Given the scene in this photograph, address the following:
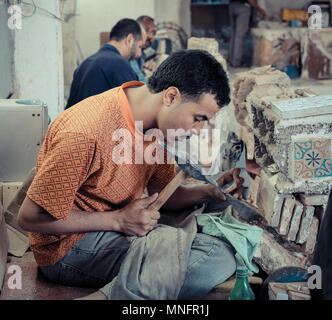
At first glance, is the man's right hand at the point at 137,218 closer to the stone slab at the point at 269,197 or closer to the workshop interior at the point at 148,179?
the workshop interior at the point at 148,179

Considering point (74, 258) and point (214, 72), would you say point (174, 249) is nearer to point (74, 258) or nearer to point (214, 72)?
point (74, 258)

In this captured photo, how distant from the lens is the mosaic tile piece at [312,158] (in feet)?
10.3

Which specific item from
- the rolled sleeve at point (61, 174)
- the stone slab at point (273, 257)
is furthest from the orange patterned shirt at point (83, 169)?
the stone slab at point (273, 257)

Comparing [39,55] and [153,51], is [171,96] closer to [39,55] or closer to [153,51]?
[39,55]

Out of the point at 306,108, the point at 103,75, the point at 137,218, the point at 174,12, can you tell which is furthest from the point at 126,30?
the point at 174,12

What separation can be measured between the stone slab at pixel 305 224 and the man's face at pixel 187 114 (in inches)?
56.0

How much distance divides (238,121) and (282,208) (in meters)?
1.87

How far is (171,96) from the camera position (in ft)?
7.23

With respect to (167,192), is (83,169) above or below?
above

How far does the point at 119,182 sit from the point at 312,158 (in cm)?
146

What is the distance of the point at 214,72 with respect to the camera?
86.0 inches

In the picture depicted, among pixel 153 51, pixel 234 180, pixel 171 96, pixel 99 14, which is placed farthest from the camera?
pixel 99 14

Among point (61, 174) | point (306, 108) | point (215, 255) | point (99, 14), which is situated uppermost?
point (99, 14)
